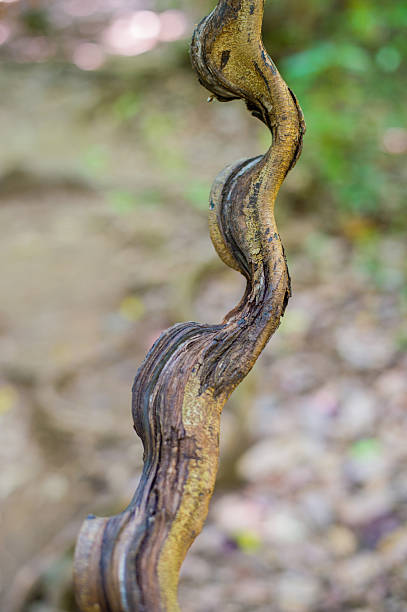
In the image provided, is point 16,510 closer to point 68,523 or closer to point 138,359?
point 68,523

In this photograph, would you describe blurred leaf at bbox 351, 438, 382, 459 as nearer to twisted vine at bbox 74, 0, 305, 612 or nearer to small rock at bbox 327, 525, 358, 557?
small rock at bbox 327, 525, 358, 557

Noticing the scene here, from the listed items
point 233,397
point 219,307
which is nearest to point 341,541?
point 233,397

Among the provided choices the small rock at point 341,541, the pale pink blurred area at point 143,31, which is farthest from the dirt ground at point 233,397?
the pale pink blurred area at point 143,31

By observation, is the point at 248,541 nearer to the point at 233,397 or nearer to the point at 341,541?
the point at 341,541

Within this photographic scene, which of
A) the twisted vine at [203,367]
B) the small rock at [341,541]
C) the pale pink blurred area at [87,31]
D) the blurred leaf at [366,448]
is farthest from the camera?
the pale pink blurred area at [87,31]

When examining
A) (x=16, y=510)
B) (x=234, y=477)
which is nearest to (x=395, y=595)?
(x=234, y=477)

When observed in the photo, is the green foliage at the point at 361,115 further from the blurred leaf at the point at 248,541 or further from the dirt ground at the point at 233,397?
the blurred leaf at the point at 248,541

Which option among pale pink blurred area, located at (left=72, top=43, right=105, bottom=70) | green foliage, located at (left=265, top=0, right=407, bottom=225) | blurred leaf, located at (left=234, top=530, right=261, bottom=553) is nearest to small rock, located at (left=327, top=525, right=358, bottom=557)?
blurred leaf, located at (left=234, top=530, right=261, bottom=553)
